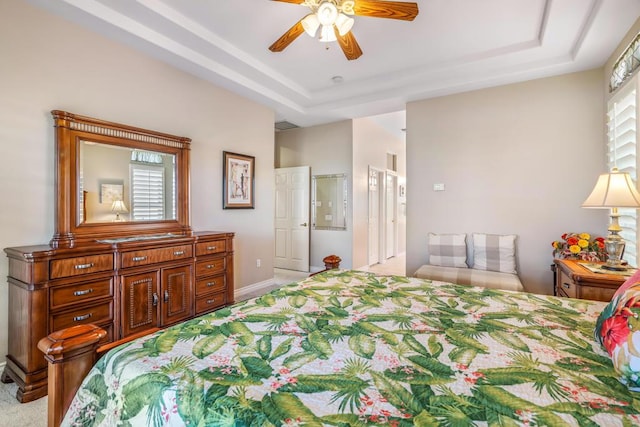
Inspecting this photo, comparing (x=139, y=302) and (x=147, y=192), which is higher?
(x=147, y=192)

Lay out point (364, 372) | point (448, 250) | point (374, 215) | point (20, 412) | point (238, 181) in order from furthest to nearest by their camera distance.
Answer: point (374, 215), point (238, 181), point (448, 250), point (20, 412), point (364, 372)

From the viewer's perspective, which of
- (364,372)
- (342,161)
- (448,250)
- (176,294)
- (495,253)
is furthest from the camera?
(342,161)

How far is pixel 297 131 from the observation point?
5895 mm

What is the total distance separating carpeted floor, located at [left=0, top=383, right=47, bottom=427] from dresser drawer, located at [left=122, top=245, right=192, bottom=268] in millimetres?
971

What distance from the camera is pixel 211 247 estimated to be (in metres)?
3.16

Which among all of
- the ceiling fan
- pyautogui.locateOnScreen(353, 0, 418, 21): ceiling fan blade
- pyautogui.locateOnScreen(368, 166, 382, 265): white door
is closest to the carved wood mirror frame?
the ceiling fan

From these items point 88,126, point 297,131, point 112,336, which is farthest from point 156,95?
point 297,131

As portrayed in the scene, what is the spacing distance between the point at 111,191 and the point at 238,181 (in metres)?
1.58

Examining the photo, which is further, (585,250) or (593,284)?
(585,250)

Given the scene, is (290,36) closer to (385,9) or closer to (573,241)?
(385,9)

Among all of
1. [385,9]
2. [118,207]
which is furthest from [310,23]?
[118,207]

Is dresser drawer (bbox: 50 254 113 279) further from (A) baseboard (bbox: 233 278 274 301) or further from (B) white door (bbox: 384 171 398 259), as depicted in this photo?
(B) white door (bbox: 384 171 398 259)

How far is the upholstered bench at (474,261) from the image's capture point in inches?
126

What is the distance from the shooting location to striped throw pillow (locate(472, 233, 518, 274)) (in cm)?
352
